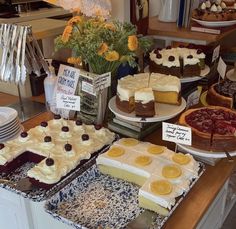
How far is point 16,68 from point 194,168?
76 centimetres

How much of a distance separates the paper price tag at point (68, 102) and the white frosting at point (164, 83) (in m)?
0.31

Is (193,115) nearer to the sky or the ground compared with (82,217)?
nearer to the sky

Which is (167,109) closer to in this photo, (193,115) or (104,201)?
(193,115)

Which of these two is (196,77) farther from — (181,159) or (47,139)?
(47,139)

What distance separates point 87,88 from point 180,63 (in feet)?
1.72

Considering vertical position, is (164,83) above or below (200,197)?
above

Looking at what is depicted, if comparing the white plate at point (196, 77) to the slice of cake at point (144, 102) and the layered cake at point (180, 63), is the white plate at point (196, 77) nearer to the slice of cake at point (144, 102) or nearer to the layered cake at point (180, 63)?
the layered cake at point (180, 63)

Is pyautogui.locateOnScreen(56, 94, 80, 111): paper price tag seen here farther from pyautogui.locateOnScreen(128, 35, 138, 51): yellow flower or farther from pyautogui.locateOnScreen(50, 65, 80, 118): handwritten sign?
pyautogui.locateOnScreen(128, 35, 138, 51): yellow flower

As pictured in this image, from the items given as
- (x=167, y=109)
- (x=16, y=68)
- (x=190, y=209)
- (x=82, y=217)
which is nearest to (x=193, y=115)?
(x=167, y=109)

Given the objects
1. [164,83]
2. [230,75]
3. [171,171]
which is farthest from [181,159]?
[230,75]

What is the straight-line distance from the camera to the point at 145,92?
4.11 ft

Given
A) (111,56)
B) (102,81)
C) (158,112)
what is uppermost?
(111,56)

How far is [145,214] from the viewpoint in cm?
95

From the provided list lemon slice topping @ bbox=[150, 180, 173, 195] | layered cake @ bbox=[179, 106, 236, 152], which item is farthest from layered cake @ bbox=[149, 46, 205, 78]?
lemon slice topping @ bbox=[150, 180, 173, 195]
